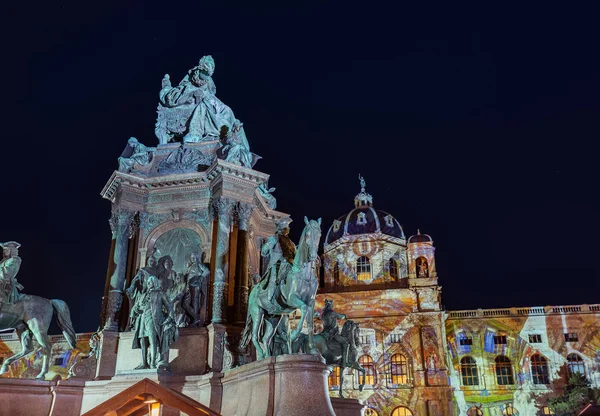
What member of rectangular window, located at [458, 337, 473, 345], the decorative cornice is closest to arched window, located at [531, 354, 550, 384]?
rectangular window, located at [458, 337, 473, 345]

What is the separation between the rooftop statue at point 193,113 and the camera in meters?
15.6

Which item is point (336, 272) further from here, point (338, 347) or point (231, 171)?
point (231, 171)

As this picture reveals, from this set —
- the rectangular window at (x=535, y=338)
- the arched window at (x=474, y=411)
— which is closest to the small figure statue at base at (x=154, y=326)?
the arched window at (x=474, y=411)

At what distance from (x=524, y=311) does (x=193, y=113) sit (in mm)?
41536

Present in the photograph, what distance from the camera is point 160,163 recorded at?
48.5 ft

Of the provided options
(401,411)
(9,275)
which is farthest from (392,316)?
(9,275)

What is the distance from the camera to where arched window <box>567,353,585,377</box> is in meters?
45.1

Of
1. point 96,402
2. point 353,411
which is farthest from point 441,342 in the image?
point 96,402

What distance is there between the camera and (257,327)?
11.0 meters

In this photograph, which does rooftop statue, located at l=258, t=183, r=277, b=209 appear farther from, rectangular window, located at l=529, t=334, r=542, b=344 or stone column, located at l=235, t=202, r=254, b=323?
rectangular window, located at l=529, t=334, r=542, b=344

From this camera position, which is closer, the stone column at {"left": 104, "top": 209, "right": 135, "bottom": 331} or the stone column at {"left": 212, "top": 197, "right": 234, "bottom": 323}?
the stone column at {"left": 212, "top": 197, "right": 234, "bottom": 323}

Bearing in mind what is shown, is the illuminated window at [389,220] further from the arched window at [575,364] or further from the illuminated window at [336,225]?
the arched window at [575,364]

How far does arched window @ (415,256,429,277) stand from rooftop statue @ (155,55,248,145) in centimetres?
3858

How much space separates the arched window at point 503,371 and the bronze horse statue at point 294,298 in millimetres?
41094
